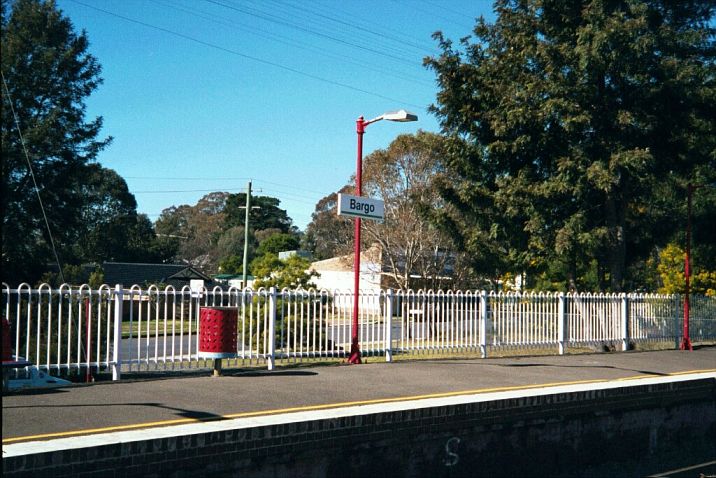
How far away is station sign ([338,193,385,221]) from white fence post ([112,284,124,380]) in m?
4.32

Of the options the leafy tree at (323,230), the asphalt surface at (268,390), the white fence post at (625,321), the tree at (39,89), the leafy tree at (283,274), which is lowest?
the asphalt surface at (268,390)

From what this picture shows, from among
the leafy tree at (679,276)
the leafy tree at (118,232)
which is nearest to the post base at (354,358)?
the leafy tree at (679,276)

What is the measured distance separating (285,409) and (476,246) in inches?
639

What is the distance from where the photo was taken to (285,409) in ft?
28.6

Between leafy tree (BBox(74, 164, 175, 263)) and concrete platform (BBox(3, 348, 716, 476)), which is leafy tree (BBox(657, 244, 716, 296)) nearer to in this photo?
concrete platform (BBox(3, 348, 716, 476))

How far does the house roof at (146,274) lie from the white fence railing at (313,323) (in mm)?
36266

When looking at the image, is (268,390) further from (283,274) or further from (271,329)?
(283,274)

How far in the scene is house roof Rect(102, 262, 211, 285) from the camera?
51.2 metres

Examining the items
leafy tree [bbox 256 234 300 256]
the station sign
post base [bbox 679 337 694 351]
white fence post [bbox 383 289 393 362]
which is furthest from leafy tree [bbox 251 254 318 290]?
leafy tree [bbox 256 234 300 256]

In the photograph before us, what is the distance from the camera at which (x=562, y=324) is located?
57.5ft

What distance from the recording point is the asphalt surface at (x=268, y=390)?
7629 millimetres

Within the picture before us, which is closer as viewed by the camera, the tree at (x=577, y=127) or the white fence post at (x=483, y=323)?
the white fence post at (x=483, y=323)

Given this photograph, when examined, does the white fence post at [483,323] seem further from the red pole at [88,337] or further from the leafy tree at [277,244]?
the leafy tree at [277,244]

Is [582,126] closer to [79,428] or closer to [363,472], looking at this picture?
[363,472]
